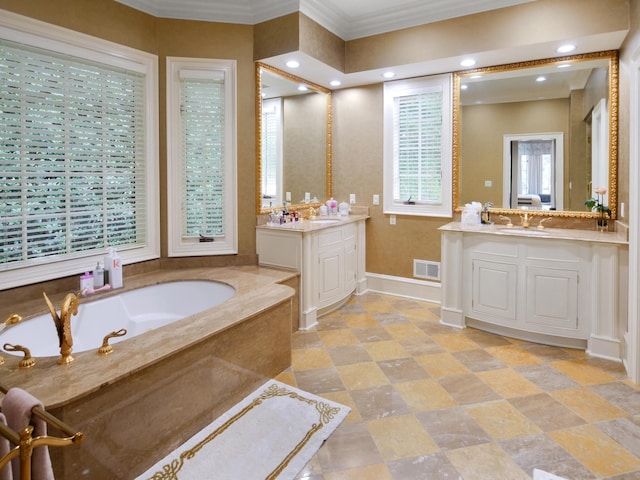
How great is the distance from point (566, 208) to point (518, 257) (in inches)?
31.2

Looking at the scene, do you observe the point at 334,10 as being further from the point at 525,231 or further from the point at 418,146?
the point at 525,231

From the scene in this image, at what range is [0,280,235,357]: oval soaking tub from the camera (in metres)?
2.50

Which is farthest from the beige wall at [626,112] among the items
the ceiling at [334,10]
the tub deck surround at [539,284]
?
the ceiling at [334,10]

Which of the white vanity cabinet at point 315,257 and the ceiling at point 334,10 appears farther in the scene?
the white vanity cabinet at point 315,257

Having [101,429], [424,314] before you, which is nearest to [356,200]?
[424,314]

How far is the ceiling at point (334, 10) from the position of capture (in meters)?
3.56

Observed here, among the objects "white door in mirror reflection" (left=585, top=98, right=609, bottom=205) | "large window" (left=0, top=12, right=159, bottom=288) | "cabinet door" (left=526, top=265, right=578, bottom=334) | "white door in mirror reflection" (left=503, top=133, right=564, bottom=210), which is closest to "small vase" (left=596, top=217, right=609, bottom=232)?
"white door in mirror reflection" (left=585, top=98, right=609, bottom=205)

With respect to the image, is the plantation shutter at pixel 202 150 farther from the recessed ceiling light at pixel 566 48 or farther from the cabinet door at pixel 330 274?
the recessed ceiling light at pixel 566 48

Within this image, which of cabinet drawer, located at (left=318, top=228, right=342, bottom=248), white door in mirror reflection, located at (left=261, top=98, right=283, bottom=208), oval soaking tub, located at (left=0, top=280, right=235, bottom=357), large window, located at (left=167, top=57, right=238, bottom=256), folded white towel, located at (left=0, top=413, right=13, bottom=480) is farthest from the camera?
white door in mirror reflection, located at (left=261, top=98, right=283, bottom=208)

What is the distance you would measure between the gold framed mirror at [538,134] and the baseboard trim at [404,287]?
0.97 m

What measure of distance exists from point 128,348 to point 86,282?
48.7 inches

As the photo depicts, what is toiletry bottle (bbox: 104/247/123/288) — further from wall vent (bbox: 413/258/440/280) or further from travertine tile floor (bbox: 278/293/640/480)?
wall vent (bbox: 413/258/440/280)

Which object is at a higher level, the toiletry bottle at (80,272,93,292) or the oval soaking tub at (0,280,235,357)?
the toiletry bottle at (80,272,93,292)

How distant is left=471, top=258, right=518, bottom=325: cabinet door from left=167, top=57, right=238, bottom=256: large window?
2.28 metres
